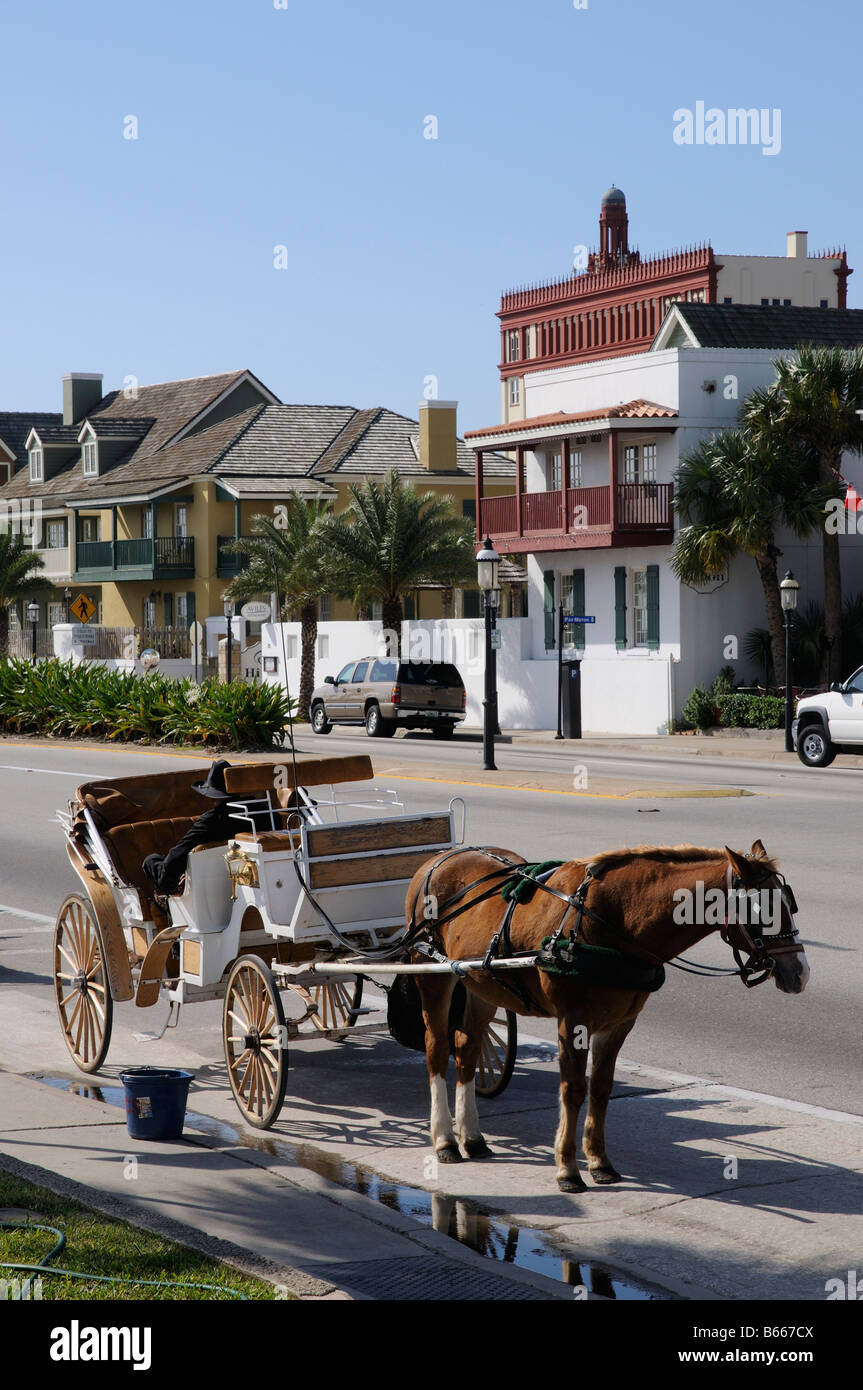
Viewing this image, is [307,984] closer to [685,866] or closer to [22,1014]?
[685,866]

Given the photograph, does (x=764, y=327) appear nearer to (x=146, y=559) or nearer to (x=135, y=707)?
(x=135, y=707)

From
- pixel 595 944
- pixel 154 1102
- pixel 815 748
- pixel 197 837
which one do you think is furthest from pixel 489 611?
pixel 595 944

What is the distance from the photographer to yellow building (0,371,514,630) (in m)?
60.1

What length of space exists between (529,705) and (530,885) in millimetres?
34570

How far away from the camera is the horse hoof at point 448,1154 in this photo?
7.37m

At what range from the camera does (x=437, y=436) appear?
2394 inches

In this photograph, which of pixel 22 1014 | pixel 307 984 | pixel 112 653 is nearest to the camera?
pixel 307 984

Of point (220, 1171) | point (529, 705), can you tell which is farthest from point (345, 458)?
point (220, 1171)

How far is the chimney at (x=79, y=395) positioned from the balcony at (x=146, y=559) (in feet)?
34.3

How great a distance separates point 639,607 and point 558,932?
3355 cm

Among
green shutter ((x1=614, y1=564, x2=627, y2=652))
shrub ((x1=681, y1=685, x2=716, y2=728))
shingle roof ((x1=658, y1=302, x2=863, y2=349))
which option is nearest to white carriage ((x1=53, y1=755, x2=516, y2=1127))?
shrub ((x1=681, y1=685, x2=716, y2=728))

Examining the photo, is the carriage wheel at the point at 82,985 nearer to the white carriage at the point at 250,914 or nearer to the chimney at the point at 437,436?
the white carriage at the point at 250,914

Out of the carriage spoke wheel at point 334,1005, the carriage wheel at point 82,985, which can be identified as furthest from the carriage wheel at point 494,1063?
the carriage wheel at point 82,985
